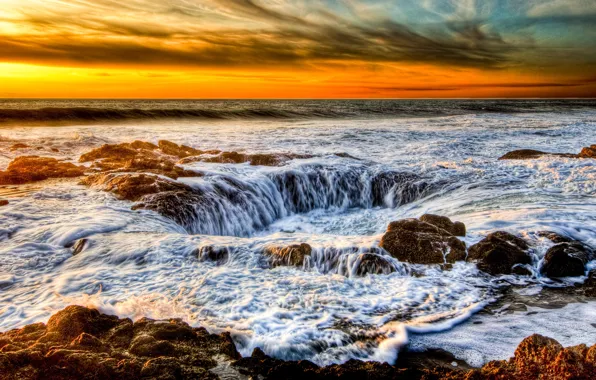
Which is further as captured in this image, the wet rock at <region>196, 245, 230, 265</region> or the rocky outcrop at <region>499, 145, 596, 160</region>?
the rocky outcrop at <region>499, 145, 596, 160</region>

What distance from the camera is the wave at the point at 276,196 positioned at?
821 cm

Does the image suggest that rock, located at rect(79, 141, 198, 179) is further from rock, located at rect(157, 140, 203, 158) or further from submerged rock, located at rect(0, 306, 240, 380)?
submerged rock, located at rect(0, 306, 240, 380)

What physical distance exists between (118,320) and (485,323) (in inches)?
142

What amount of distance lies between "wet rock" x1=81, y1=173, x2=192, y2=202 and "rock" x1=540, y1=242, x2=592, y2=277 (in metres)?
6.59

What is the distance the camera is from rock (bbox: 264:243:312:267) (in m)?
5.68

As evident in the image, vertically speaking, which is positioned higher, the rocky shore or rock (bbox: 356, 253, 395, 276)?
the rocky shore

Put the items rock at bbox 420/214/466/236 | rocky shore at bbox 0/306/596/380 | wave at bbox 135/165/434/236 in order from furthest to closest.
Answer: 1. wave at bbox 135/165/434/236
2. rock at bbox 420/214/466/236
3. rocky shore at bbox 0/306/596/380

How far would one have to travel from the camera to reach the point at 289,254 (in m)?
5.77

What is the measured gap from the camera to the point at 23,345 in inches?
128

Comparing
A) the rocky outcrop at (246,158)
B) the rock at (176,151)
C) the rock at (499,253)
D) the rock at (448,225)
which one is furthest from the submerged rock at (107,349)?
the rock at (176,151)

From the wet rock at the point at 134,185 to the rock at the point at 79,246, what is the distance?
2111 mm

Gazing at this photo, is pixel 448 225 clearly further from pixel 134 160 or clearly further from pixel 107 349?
pixel 134 160

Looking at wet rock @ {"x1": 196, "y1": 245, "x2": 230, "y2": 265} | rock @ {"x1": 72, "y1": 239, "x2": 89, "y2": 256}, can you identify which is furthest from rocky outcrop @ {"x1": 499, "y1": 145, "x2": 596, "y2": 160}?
rock @ {"x1": 72, "y1": 239, "x2": 89, "y2": 256}

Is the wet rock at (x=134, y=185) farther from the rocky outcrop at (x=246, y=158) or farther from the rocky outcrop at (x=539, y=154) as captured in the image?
the rocky outcrop at (x=539, y=154)
